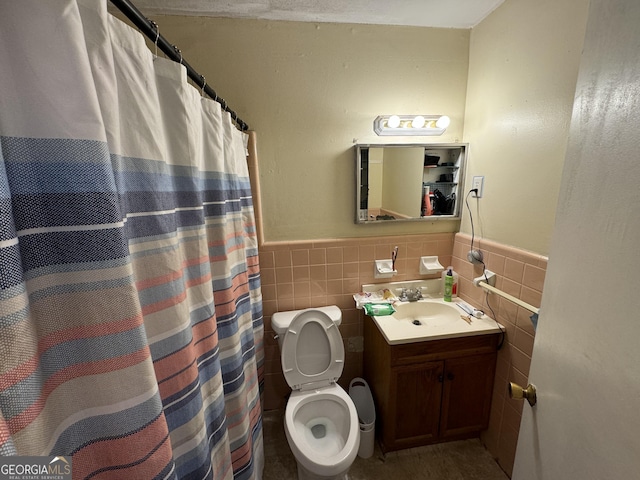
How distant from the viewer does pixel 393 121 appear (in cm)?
149

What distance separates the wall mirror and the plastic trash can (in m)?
1.12

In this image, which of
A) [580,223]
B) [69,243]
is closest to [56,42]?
[69,243]

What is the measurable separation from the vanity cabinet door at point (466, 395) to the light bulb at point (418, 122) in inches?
54.7

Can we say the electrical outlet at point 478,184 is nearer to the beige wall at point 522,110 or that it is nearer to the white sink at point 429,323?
the beige wall at point 522,110

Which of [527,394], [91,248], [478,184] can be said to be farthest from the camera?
[478,184]

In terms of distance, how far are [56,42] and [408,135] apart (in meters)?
1.61

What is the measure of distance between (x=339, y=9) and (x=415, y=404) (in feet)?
7.27

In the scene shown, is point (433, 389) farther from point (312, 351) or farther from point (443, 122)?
point (443, 122)

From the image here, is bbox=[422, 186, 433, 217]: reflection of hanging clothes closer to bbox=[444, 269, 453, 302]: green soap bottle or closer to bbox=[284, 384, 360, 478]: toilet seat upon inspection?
bbox=[444, 269, 453, 302]: green soap bottle

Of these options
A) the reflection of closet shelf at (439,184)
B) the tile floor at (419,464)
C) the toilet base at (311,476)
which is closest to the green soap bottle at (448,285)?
the reflection of closet shelf at (439,184)

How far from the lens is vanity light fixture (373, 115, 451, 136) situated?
1.51 metres

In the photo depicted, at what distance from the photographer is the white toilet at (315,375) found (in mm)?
1367

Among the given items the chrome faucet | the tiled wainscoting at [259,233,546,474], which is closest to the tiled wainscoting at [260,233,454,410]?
the tiled wainscoting at [259,233,546,474]

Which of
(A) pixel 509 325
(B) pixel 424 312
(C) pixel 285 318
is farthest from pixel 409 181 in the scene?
(C) pixel 285 318
